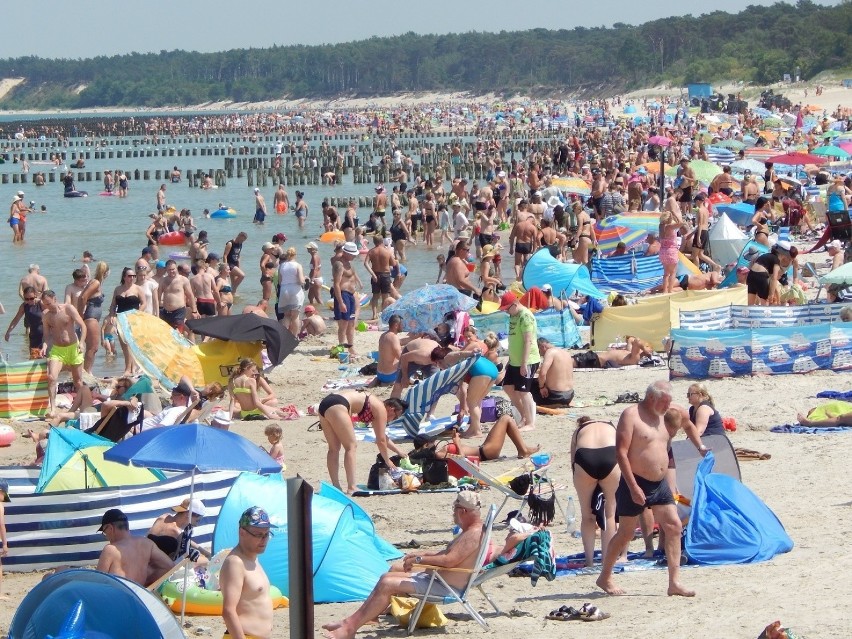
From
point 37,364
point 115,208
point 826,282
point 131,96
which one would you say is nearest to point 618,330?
point 826,282

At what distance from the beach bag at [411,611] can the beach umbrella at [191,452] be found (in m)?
1.16

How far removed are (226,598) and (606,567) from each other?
2.04 meters

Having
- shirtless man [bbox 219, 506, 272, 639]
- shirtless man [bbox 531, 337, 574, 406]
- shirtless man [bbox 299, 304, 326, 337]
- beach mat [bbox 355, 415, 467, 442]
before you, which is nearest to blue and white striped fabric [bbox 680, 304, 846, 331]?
shirtless man [bbox 531, 337, 574, 406]

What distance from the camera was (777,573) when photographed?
6.77 metres

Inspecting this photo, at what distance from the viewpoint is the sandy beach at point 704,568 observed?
6.17m

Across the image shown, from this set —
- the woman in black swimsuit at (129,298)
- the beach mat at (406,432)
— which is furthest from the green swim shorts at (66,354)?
the beach mat at (406,432)

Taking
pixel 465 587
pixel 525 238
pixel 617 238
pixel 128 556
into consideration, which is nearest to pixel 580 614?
pixel 465 587

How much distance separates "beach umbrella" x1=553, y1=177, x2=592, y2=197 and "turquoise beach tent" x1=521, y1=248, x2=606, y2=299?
12463 millimetres

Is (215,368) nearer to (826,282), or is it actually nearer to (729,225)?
(826,282)

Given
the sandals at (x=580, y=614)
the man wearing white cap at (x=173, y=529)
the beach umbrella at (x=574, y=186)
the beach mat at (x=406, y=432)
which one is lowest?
the beach mat at (x=406, y=432)

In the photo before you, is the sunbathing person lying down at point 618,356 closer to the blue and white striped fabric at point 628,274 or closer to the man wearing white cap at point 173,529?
the blue and white striped fabric at point 628,274

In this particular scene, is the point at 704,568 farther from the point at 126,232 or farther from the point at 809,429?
the point at 126,232

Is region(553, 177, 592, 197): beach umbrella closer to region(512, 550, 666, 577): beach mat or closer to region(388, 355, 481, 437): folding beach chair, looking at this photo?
region(388, 355, 481, 437): folding beach chair

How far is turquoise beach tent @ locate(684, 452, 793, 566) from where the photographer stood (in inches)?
279
